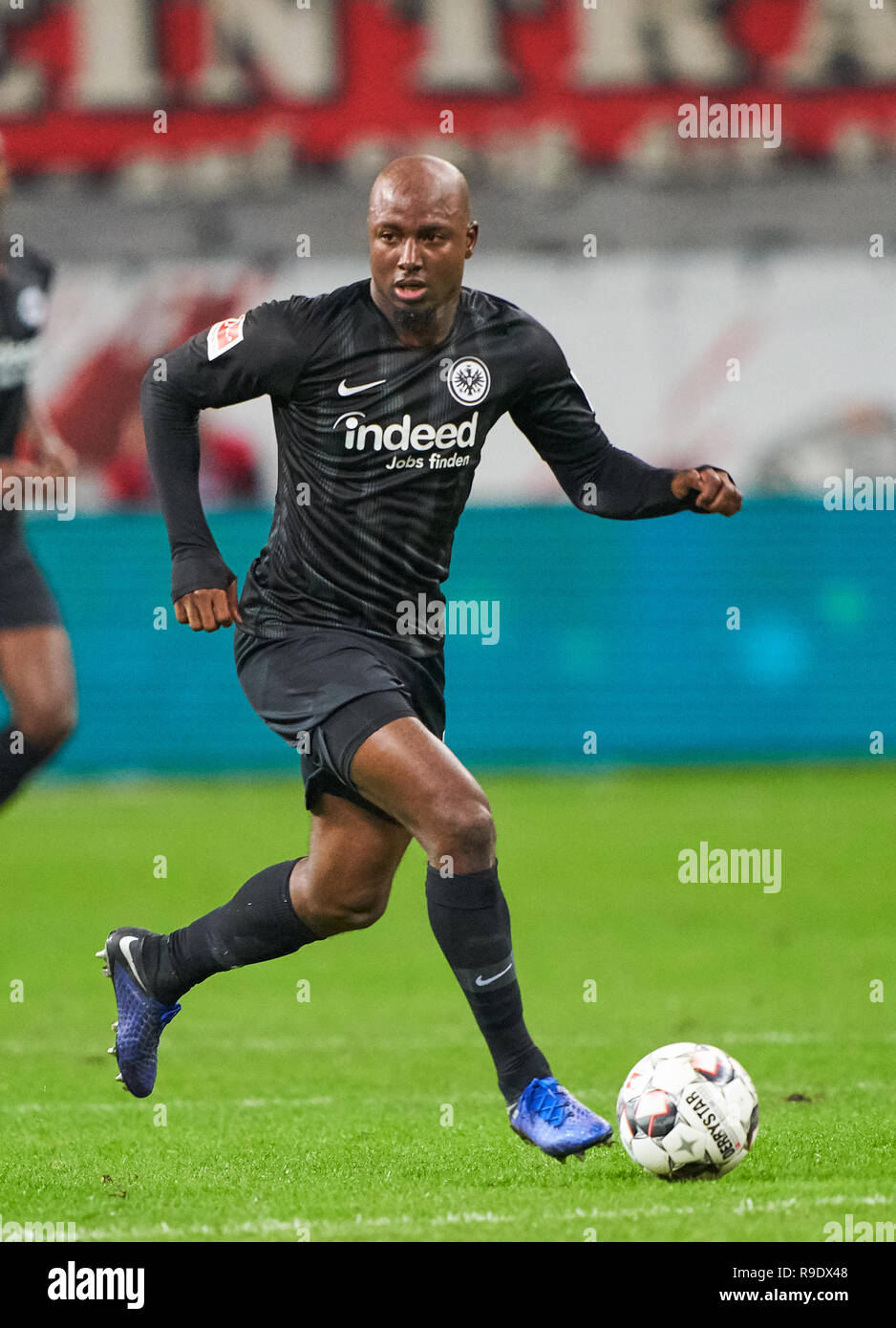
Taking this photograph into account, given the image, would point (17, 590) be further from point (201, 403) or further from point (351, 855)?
point (351, 855)

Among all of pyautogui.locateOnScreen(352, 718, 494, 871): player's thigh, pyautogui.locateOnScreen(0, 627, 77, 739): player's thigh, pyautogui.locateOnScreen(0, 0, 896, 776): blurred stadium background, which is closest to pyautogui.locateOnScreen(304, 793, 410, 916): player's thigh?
pyautogui.locateOnScreen(352, 718, 494, 871): player's thigh

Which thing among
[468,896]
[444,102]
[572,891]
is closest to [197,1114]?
[468,896]

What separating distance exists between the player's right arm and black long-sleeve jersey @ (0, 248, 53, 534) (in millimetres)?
2091

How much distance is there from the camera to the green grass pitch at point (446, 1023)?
459cm

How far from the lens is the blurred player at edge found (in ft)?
24.3

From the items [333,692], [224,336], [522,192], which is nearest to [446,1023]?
[333,692]

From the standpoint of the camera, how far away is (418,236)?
16.9ft

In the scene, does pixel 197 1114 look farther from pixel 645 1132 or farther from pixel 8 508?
pixel 8 508

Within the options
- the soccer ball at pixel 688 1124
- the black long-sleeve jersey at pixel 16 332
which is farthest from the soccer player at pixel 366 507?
the black long-sleeve jersey at pixel 16 332

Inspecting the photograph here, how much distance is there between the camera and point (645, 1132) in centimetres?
480

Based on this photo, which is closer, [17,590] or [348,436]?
[348,436]

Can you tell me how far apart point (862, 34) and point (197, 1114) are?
57.5 ft

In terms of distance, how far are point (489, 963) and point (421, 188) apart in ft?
6.54

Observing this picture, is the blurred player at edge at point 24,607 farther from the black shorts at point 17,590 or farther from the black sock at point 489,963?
the black sock at point 489,963
